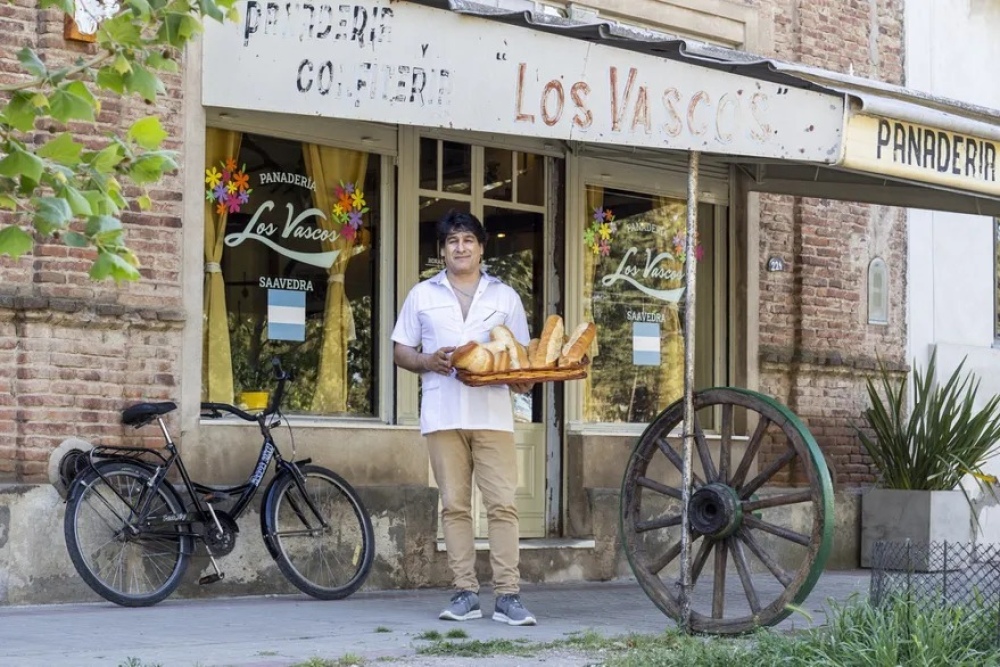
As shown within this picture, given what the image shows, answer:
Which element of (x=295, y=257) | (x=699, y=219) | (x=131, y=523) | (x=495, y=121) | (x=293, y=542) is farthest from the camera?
(x=699, y=219)

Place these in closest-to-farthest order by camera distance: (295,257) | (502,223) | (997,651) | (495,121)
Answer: (997,651) < (495,121) < (295,257) < (502,223)

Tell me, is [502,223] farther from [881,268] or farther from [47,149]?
[47,149]

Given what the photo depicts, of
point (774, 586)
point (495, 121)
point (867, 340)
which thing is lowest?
point (774, 586)

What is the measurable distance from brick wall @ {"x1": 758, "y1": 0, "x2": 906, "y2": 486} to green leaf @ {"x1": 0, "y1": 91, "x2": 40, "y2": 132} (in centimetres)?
879

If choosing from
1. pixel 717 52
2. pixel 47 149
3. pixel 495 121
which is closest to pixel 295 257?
pixel 495 121

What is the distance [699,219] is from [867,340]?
1.90 m

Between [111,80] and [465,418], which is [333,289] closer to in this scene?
[465,418]

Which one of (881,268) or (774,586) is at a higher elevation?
(881,268)

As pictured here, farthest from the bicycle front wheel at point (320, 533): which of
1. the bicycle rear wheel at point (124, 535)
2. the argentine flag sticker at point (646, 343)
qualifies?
the argentine flag sticker at point (646, 343)

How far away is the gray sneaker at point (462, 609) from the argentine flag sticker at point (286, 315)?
8.28ft

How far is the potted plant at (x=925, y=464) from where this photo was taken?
489 inches

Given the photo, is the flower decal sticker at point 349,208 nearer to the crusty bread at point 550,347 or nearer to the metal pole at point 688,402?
the crusty bread at point 550,347

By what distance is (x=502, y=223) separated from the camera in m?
11.2

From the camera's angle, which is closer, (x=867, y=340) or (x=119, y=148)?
(x=119, y=148)
